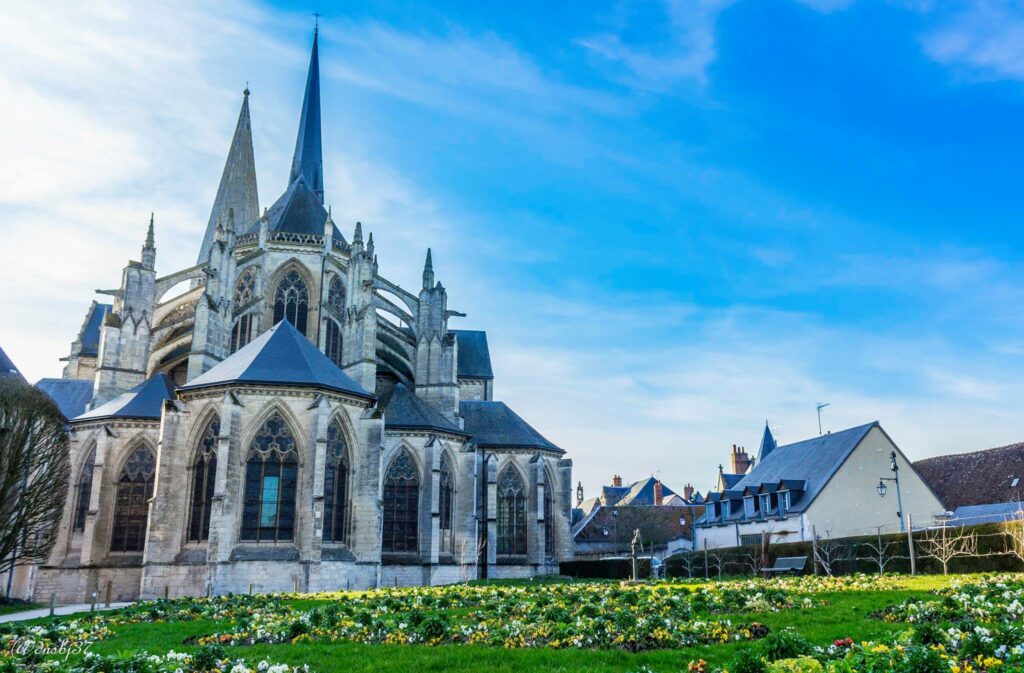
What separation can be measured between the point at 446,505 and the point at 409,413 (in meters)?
4.41

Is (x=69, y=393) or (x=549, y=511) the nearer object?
(x=69, y=393)

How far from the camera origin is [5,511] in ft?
85.9

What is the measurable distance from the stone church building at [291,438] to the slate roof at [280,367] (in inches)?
3.3

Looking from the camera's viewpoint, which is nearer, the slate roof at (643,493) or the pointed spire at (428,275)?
the pointed spire at (428,275)

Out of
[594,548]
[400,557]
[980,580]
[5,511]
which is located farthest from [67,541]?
[594,548]

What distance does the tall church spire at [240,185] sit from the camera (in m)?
53.3

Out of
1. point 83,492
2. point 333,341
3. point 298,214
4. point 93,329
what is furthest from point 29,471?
point 93,329

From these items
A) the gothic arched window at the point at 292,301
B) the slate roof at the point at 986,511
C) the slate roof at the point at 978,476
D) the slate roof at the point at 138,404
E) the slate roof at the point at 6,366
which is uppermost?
the gothic arched window at the point at 292,301

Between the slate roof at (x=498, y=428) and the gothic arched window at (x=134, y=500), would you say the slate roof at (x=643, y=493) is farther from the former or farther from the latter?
the gothic arched window at (x=134, y=500)

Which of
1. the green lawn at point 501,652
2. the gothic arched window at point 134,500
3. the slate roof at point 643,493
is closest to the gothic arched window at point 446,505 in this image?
the gothic arched window at point 134,500

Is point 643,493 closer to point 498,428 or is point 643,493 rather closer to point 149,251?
point 498,428

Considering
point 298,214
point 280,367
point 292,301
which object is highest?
point 298,214

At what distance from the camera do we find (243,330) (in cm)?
3794

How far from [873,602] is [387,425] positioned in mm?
23182
